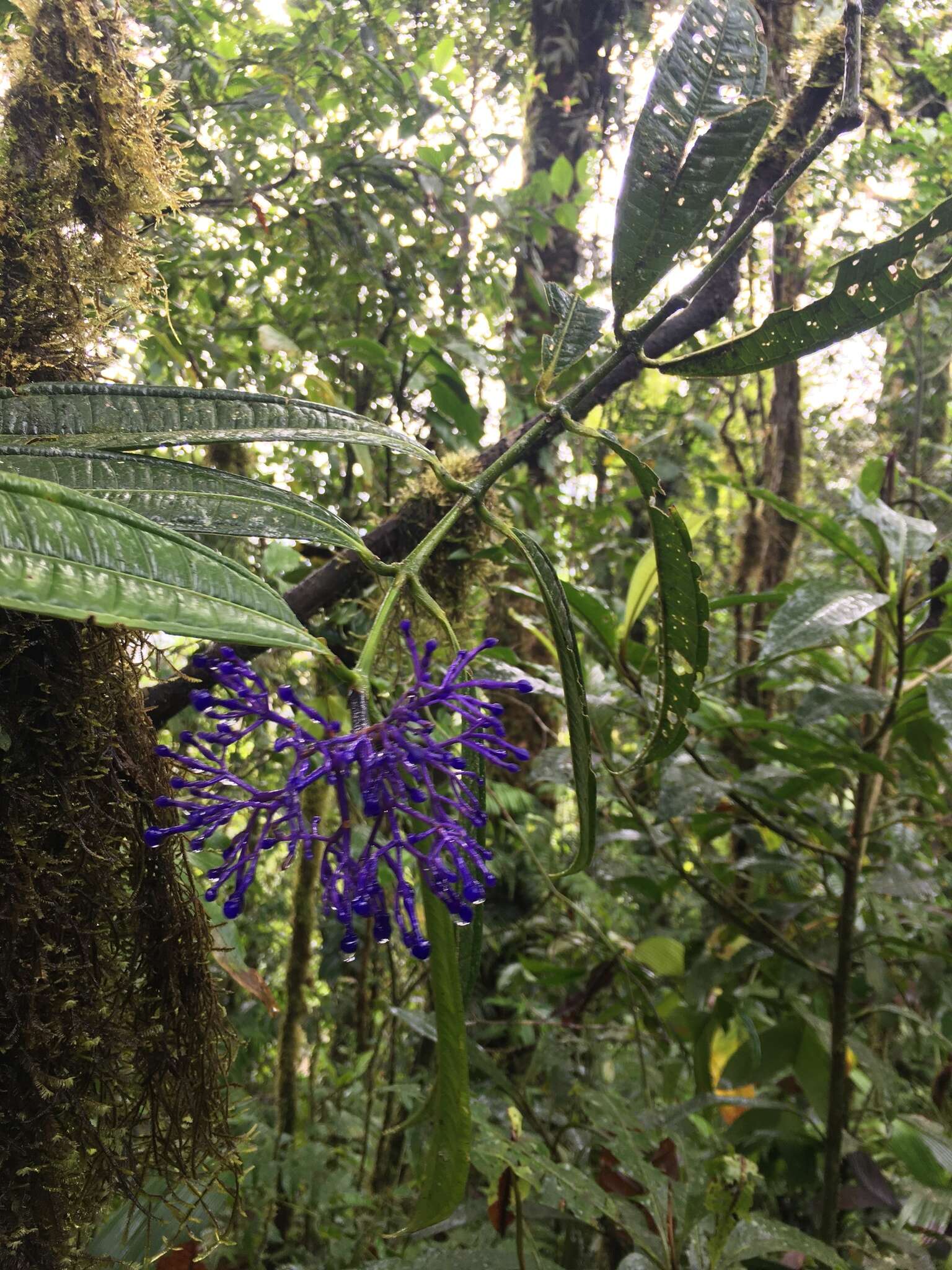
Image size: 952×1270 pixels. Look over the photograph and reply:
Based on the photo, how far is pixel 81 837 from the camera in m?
0.56

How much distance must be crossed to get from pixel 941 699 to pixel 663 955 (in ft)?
2.53

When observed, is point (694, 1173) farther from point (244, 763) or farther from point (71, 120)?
point (71, 120)

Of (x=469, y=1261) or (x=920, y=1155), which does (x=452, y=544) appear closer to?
(x=469, y=1261)

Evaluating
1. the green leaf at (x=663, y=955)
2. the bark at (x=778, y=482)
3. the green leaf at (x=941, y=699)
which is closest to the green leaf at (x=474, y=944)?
the green leaf at (x=941, y=699)

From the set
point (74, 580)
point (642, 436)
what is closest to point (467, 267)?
point (642, 436)

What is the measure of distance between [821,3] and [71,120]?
86 cm

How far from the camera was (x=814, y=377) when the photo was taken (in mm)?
3740

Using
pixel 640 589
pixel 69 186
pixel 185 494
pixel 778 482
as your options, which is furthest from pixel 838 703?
pixel 778 482

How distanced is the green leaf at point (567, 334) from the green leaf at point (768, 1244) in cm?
88

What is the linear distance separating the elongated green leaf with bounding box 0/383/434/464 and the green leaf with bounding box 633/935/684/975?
1182mm

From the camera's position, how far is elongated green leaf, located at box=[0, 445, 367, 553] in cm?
49

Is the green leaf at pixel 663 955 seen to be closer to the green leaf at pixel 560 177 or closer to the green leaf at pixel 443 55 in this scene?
the green leaf at pixel 560 177

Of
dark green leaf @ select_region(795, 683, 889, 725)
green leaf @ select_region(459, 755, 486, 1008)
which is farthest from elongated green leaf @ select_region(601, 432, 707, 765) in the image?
dark green leaf @ select_region(795, 683, 889, 725)

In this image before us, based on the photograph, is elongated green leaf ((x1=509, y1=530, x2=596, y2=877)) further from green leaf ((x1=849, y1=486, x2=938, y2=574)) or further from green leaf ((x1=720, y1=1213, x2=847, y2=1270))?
green leaf ((x1=849, y1=486, x2=938, y2=574))
